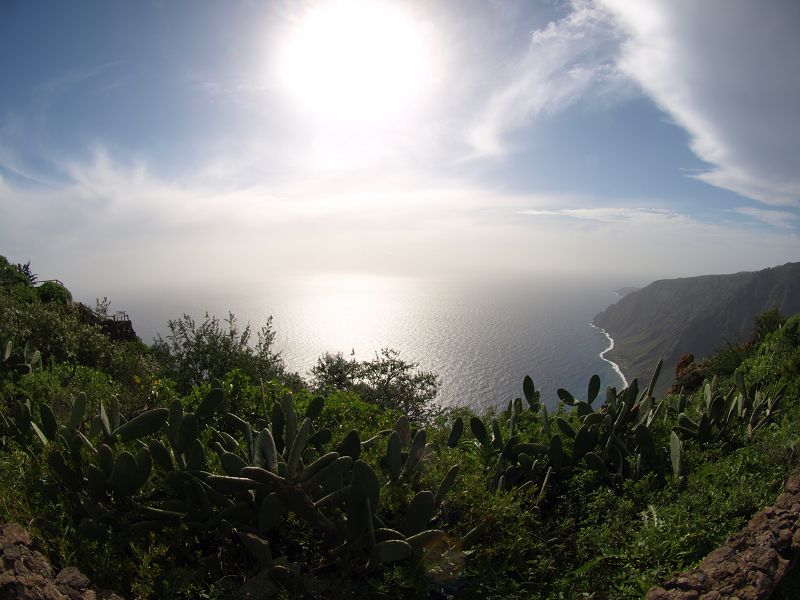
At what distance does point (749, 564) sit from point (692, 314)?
145166 mm

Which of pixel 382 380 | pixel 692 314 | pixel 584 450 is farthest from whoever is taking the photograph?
pixel 692 314

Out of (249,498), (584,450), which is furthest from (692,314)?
(249,498)

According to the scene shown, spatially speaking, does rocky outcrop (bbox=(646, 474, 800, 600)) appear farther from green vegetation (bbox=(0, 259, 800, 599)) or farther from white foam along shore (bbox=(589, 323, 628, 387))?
white foam along shore (bbox=(589, 323, 628, 387))

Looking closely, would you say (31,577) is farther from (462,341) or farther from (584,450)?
(462,341)

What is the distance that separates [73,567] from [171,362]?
13505mm

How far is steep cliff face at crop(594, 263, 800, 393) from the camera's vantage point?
97.8 metres

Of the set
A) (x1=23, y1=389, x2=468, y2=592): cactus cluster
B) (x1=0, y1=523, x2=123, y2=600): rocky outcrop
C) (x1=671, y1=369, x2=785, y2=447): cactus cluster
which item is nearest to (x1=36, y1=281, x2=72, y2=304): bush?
(x1=23, y1=389, x2=468, y2=592): cactus cluster

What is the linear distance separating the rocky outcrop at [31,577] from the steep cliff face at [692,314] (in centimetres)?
7721

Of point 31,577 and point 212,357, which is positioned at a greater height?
point 31,577

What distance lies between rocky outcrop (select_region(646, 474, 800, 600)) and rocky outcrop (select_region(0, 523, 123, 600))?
371 cm

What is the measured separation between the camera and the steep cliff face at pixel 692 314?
97750 millimetres

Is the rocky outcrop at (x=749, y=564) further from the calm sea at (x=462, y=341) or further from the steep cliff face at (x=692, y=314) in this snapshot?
the steep cliff face at (x=692, y=314)

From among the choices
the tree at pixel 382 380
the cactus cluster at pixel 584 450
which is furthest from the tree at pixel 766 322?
the cactus cluster at pixel 584 450

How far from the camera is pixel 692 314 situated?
124m
